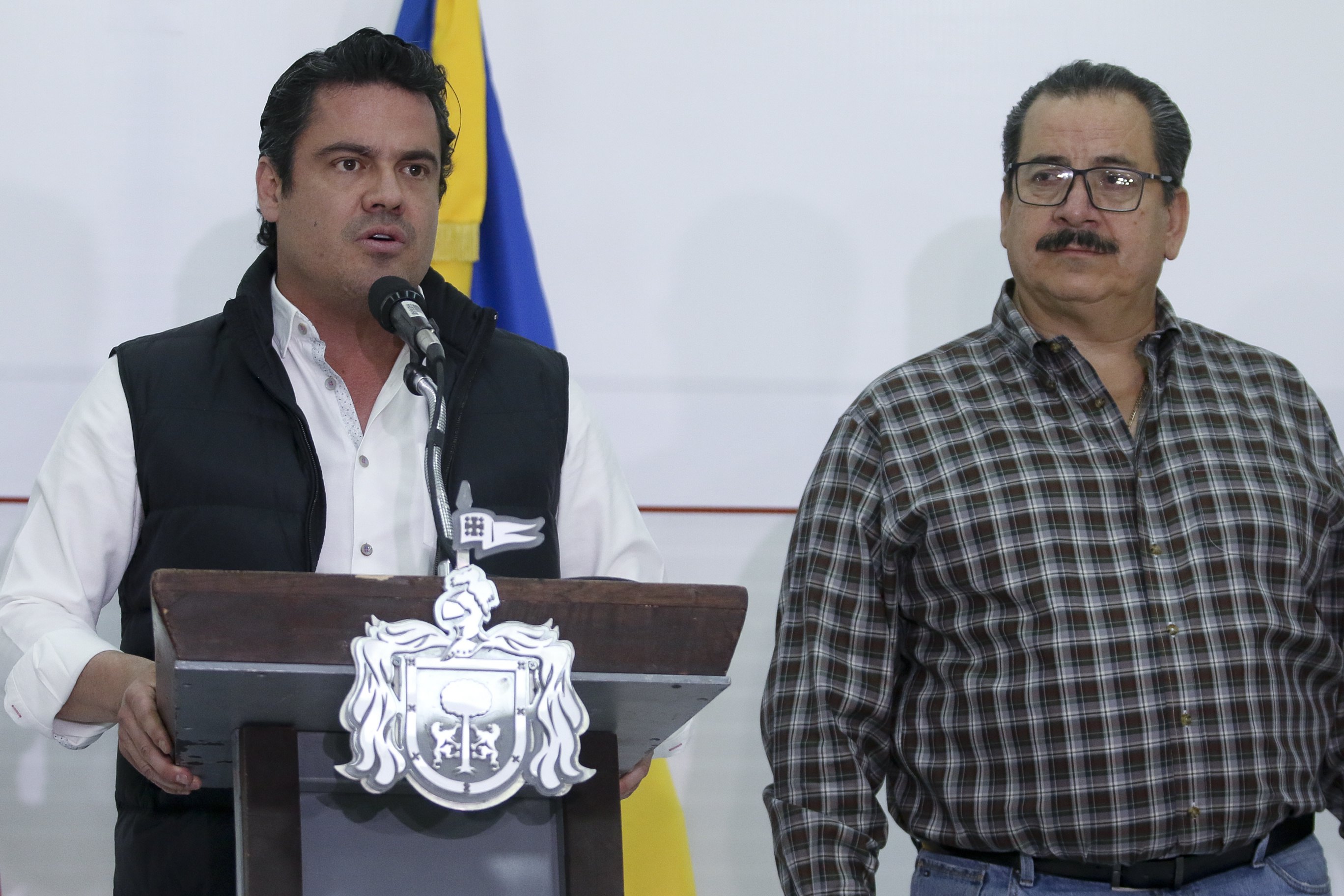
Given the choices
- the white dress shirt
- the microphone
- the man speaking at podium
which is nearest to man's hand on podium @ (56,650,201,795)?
the man speaking at podium

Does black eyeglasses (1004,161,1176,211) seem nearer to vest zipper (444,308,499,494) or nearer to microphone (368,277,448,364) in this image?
vest zipper (444,308,499,494)

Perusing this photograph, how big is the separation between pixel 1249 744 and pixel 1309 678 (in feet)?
0.61

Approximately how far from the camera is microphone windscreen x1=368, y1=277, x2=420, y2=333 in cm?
149

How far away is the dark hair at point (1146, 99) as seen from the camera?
2.29 metres

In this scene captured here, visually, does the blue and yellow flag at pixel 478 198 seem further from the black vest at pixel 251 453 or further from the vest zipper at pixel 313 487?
the vest zipper at pixel 313 487

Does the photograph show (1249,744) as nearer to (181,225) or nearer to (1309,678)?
(1309,678)

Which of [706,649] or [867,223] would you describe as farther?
[867,223]

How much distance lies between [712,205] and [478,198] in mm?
453

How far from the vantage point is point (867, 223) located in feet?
9.83

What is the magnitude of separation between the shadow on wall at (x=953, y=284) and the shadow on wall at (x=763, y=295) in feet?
0.40

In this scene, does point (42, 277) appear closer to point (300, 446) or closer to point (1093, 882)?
point (300, 446)

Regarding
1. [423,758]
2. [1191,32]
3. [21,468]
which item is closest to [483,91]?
[21,468]

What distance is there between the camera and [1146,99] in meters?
2.30

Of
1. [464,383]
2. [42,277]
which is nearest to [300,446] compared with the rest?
[464,383]
